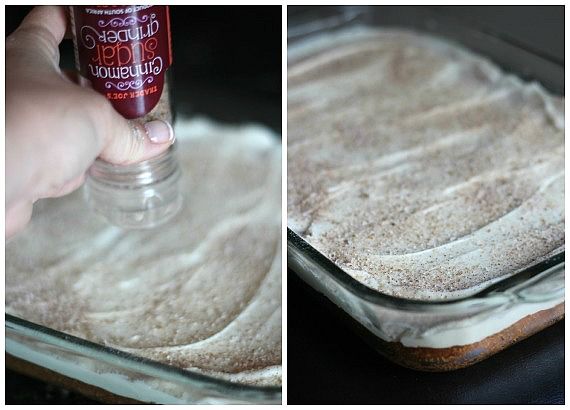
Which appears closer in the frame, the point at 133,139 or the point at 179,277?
the point at 133,139

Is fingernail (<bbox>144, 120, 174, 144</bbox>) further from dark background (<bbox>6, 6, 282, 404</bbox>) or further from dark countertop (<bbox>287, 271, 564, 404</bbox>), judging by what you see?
dark background (<bbox>6, 6, 282, 404</bbox>)

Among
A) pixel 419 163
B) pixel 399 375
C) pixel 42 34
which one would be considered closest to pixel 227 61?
pixel 419 163

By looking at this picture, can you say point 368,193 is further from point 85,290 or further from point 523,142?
point 85,290

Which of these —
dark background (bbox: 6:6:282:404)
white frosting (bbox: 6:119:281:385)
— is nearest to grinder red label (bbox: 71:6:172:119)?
white frosting (bbox: 6:119:281:385)

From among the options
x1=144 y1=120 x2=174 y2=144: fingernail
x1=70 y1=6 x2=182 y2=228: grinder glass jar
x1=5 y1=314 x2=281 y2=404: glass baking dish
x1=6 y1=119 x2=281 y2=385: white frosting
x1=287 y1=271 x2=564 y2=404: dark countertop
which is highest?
x1=70 y1=6 x2=182 y2=228: grinder glass jar

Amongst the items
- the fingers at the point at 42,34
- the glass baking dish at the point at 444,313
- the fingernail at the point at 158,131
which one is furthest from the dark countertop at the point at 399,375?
the fingers at the point at 42,34

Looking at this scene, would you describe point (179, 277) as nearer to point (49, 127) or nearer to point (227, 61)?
point (49, 127)
